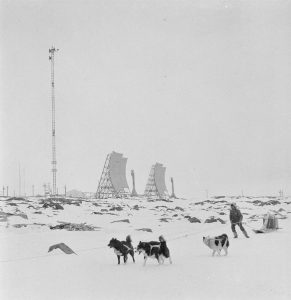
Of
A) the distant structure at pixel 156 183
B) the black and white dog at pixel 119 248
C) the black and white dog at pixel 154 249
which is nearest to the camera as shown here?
the black and white dog at pixel 154 249

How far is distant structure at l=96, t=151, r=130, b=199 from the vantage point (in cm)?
7162

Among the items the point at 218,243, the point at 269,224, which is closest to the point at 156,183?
the point at 269,224

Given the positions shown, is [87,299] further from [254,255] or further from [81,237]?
[81,237]

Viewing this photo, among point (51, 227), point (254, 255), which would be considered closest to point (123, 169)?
point (51, 227)

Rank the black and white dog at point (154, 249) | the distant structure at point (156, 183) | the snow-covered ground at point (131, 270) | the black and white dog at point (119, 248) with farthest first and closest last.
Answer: the distant structure at point (156, 183) → the black and white dog at point (119, 248) → the black and white dog at point (154, 249) → the snow-covered ground at point (131, 270)

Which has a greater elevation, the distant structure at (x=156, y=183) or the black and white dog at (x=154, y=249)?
the distant structure at (x=156, y=183)

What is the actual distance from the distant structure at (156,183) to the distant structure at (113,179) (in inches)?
768

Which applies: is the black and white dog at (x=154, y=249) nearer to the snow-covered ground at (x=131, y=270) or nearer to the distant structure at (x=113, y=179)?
the snow-covered ground at (x=131, y=270)

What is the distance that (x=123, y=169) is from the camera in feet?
243

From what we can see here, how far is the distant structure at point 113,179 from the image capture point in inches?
2820

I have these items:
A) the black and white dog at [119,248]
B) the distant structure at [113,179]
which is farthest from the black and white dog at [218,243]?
the distant structure at [113,179]

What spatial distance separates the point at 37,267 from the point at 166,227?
472 inches

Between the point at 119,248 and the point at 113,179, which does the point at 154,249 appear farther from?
the point at 113,179

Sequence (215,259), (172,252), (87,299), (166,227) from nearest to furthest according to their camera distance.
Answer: (87,299) < (215,259) < (172,252) < (166,227)
